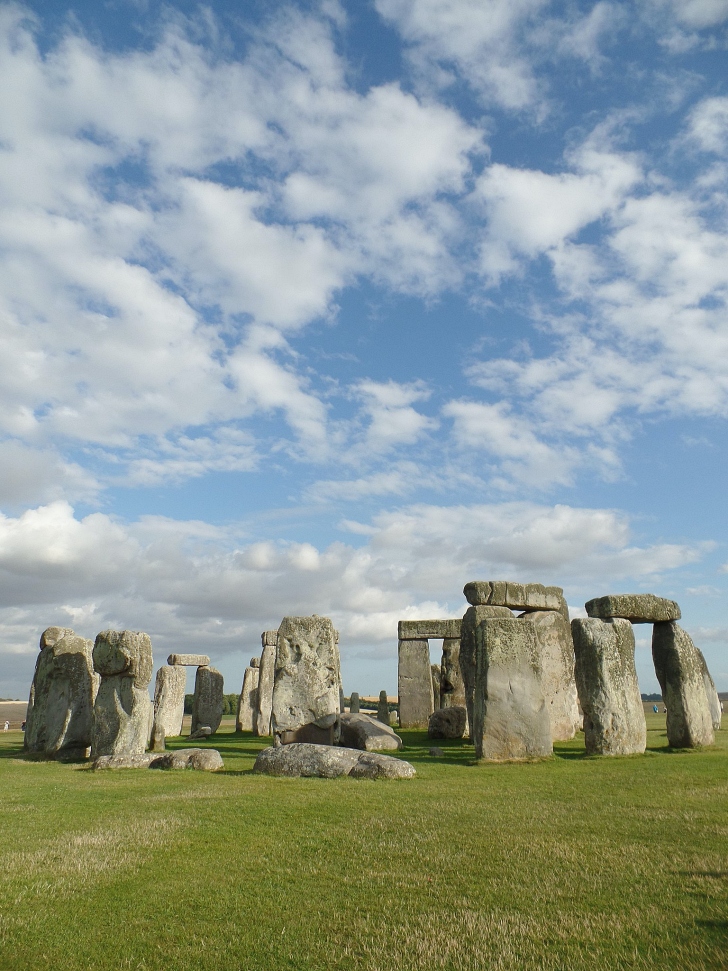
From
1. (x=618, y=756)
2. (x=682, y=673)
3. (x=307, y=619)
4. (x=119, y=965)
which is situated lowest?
(x=119, y=965)

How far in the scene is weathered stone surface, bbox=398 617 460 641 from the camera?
23.5m

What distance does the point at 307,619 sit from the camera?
15.3 meters

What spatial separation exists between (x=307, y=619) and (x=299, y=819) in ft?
27.4

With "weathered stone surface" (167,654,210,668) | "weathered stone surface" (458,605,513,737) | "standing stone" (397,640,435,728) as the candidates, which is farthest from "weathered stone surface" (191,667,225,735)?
"weathered stone surface" (458,605,513,737)

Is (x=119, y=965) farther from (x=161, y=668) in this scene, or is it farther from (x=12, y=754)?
(x=161, y=668)

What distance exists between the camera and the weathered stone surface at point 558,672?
657 inches

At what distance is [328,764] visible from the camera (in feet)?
33.3

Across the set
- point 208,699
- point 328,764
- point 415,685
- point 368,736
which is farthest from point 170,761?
point 415,685

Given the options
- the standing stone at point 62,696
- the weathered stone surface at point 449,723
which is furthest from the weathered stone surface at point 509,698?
the standing stone at point 62,696

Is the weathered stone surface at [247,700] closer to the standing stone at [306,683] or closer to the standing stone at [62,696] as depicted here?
the standing stone at [62,696]

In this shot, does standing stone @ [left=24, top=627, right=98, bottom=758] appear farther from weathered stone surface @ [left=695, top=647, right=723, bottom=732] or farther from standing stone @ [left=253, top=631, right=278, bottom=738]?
weathered stone surface @ [left=695, top=647, right=723, bottom=732]

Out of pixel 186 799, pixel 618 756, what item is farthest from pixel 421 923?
pixel 618 756

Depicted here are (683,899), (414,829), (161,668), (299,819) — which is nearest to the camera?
(683,899)

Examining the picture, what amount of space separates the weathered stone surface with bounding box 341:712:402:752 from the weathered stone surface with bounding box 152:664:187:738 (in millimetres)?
8604
